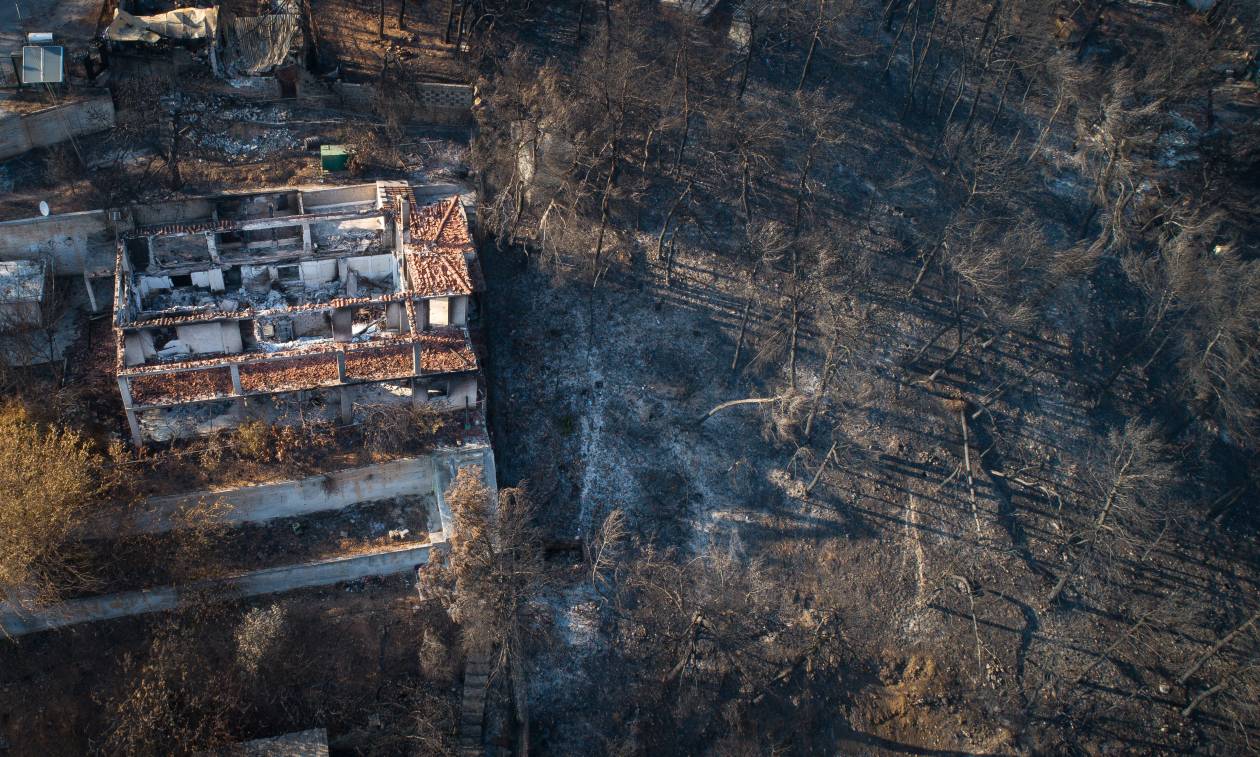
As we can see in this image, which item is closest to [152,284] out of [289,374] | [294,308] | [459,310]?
[294,308]

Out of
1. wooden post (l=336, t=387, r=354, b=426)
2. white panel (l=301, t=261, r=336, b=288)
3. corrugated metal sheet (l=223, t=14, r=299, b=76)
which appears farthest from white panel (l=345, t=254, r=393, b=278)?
corrugated metal sheet (l=223, t=14, r=299, b=76)

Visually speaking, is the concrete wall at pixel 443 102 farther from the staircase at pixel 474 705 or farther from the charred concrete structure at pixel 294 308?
the staircase at pixel 474 705

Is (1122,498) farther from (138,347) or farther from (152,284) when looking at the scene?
(152,284)

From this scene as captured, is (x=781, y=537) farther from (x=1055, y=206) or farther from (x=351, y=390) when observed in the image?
(x=1055, y=206)

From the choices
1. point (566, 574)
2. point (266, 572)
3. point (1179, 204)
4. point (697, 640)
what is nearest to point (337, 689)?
point (266, 572)

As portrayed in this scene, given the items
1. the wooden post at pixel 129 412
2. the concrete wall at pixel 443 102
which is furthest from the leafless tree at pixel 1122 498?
the wooden post at pixel 129 412

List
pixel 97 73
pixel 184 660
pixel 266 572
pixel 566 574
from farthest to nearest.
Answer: pixel 97 73
pixel 566 574
pixel 266 572
pixel 184 660

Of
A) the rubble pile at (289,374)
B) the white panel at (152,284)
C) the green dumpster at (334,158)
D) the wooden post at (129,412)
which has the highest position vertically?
the green dumpster at (334,158)
